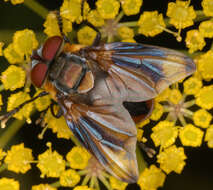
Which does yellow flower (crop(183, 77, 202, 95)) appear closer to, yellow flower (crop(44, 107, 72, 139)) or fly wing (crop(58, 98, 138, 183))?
fly wing (crop(58, 98, 138, 183))

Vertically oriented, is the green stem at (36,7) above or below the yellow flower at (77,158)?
above

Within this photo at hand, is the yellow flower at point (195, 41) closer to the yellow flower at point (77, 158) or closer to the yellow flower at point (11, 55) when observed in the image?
the yellow flower at point (77, 158)

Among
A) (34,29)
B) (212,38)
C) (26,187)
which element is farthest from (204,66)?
(26,187)

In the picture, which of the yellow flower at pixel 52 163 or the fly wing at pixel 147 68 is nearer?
the fly wing at pixel 147 68

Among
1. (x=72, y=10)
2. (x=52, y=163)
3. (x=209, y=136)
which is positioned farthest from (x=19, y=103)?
(x=209, y=136)

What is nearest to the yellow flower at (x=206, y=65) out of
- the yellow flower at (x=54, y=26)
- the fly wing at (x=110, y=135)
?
the fly wing at (x=110, y=135)

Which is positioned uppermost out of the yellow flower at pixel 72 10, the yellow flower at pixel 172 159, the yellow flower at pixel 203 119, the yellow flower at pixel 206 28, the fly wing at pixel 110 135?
the yellow flower at pixel 72 10

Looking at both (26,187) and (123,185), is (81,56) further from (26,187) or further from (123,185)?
(26,187)

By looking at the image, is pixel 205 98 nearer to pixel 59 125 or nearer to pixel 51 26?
pixel 59 125
